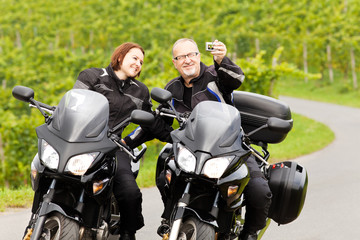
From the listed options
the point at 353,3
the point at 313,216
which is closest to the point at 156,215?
the point at 313,216

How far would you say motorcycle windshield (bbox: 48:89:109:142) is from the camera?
3638 millimetres

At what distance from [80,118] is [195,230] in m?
1.06

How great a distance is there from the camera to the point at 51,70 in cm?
3216

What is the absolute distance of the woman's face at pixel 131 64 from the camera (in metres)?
4.61

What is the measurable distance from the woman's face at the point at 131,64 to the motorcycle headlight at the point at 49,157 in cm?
124

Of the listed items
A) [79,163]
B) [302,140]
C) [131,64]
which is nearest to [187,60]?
[131,64]

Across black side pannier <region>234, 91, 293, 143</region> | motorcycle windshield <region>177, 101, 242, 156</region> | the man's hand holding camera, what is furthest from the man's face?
black side pannier <region>234, 91, 293, 143</region>

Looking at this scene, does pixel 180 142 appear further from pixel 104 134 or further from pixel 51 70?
pixel 51 70

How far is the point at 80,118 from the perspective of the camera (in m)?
3.69

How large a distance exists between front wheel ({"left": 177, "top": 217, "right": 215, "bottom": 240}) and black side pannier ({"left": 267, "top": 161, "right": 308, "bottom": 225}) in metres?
1.12

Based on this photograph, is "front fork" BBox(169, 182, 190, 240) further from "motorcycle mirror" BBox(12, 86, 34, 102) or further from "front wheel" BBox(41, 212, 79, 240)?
"motorcycle mirror" BBox(12, 86, 34, 102)

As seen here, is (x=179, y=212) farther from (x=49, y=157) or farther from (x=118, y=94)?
(x=118, y=94)

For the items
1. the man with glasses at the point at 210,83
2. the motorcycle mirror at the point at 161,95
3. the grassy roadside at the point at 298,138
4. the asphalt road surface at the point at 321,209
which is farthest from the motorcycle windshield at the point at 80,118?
the grassy roadside at the point at 298,138

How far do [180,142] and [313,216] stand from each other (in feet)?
10.5
